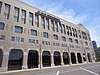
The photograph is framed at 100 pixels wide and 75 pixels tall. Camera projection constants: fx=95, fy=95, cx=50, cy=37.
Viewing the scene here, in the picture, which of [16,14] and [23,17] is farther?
[23,17]

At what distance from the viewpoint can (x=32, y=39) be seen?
1389 inches

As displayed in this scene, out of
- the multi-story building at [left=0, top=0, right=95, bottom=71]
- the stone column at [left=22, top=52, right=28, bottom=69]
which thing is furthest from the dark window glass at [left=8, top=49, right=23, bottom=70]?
the stone column at [left=22, top=52, right=28, bottom=69]

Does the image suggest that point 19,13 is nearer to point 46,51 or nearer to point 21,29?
point 21,29

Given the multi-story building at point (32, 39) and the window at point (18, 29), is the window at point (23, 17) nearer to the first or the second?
the multi-story building at point (32, 39)

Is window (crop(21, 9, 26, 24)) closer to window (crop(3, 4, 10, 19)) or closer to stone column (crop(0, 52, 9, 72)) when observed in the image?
window (crop(3, 4, 10, 19))

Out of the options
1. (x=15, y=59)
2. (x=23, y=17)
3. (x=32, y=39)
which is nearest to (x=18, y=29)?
(x=23, y=17)

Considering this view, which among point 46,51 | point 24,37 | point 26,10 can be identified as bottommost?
point 46,51

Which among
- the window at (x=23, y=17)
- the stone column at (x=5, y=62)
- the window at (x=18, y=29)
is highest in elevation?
the window at (x=23, y=17)

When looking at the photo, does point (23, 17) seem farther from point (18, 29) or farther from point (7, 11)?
point (7, 11)

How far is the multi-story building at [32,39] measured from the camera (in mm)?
29328

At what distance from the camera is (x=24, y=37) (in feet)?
109

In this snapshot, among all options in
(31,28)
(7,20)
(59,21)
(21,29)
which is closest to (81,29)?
(59,21)

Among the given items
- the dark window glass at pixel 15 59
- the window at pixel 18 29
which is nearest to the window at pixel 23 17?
the window at pixel 18 29

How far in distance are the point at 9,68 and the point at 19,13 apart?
18921mm
